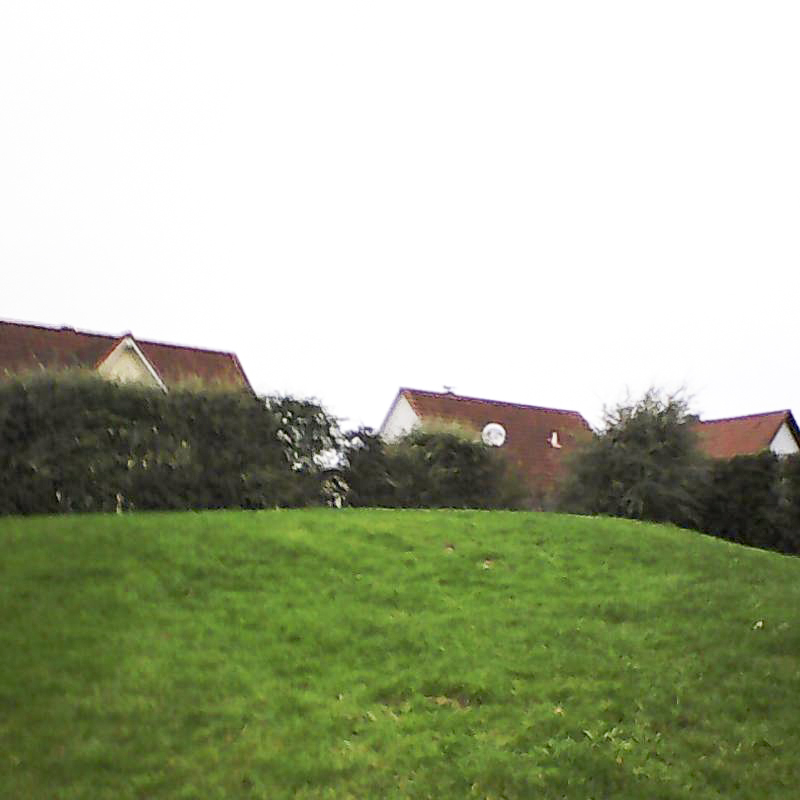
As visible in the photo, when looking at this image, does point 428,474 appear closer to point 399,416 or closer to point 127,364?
point 127,364

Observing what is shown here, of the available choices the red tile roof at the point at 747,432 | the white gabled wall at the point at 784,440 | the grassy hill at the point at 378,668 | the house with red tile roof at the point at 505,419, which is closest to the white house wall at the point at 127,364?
the house with red tile roof at the point at 505,419

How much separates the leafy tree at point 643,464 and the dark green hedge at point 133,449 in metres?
6.31

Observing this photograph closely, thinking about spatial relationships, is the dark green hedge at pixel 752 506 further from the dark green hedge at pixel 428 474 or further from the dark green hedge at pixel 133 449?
the dark green hedge at pixel 133 449

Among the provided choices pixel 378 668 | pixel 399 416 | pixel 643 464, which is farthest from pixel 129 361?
pixel 378 668

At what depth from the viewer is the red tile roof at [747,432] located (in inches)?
1391

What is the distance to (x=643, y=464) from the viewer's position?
1805cm

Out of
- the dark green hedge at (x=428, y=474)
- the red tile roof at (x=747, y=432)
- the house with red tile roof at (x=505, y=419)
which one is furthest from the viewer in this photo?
the red tile roof at (x=747, y=432)

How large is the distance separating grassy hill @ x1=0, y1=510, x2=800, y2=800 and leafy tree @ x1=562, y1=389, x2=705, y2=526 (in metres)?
6.84

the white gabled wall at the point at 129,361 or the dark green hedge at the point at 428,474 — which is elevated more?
the white gabled wall at the point at 129,361

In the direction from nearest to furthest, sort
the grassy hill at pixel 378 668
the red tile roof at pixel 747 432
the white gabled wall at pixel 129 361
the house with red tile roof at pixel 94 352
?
the grassy hill at pixel 378 668 < the house with red tile roof at pixel 94 352 < the white gabled wall at pixel 129 361 < the red tile roof at pixel 747 432

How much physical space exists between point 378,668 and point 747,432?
106 feet

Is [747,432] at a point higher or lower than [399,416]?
higher

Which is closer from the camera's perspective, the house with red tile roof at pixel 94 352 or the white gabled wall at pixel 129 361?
the house with red tile roof at pixel 94 352

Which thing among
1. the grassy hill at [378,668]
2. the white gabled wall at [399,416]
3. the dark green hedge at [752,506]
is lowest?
the grassy hill at [378,668]
